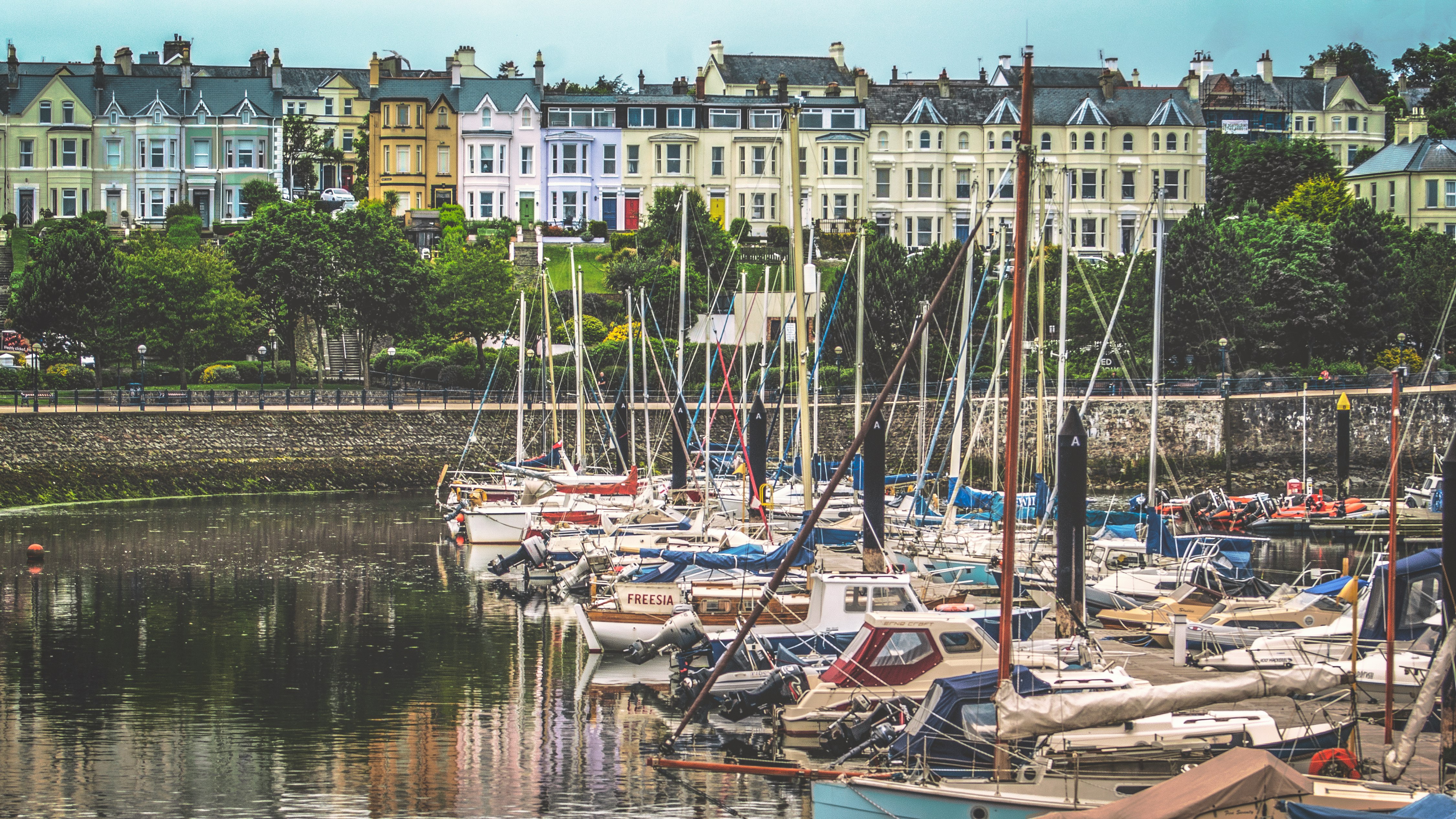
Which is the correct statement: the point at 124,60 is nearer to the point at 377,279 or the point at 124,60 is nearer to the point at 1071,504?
the point at 377,279

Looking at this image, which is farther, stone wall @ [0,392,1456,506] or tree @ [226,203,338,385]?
tree @ [226,203,338,385]

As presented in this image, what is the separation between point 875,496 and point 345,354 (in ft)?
175

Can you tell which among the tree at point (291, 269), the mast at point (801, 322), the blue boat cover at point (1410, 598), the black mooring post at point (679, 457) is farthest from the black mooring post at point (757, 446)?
the tree at point (291, 269)

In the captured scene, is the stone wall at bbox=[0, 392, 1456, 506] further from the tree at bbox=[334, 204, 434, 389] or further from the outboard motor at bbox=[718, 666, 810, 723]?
the outboard motor at bbox=[718, 666, 810, 723]

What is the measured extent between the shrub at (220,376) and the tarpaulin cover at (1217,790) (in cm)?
6318

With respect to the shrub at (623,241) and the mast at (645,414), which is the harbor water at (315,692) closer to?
the mast at (645,414)

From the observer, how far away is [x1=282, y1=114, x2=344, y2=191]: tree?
113 metres

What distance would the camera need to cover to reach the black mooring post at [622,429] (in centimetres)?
5747

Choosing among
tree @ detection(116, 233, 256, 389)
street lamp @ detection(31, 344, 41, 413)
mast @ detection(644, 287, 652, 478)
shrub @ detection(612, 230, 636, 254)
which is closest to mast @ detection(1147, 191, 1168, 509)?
mast @ detection(644, 287, 652, 478)

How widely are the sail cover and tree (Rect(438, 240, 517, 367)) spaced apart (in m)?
58.9

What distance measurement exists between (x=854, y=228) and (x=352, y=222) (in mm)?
31582

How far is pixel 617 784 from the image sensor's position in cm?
2475

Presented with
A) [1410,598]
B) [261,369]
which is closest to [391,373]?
[261,369]

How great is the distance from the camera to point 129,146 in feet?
343
